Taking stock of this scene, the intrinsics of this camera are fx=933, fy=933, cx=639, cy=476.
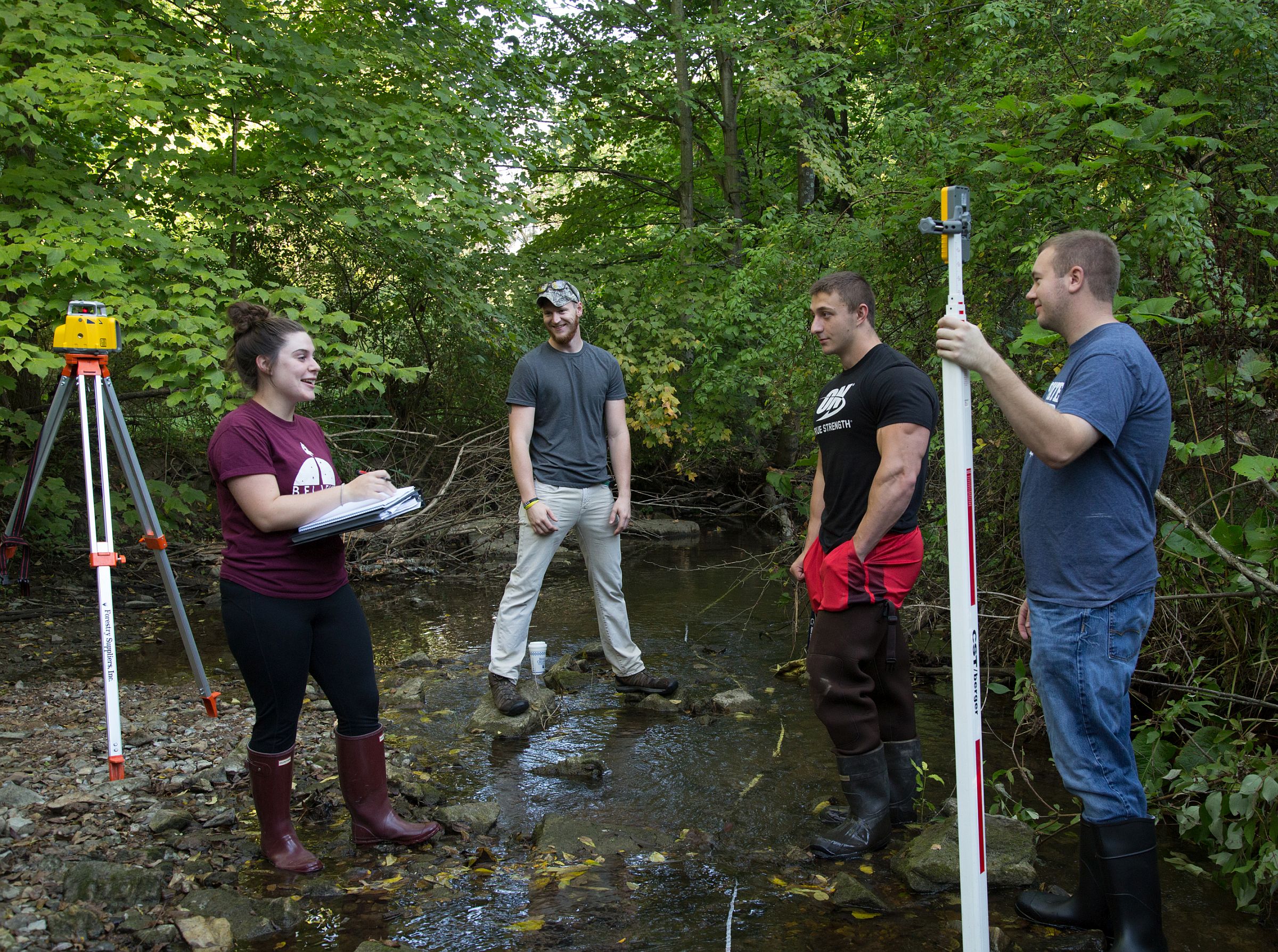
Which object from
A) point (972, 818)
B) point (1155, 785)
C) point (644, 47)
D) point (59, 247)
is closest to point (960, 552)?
point (972, 818)

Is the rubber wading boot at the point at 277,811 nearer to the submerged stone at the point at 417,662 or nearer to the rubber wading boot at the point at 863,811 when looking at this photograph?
the rubber wading boot at the point at 863,811

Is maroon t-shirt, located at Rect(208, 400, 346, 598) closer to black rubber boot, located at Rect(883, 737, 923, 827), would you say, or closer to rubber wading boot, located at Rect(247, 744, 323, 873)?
rubber wading boot, located at Rect(247, 744, 323, 873)

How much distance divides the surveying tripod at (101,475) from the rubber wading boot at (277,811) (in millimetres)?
916

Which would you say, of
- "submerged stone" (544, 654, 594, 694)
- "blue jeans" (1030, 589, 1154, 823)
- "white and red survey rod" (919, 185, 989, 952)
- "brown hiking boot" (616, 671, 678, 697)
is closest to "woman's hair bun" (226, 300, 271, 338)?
"white and red survey rod" (919, 185, 989, 952)

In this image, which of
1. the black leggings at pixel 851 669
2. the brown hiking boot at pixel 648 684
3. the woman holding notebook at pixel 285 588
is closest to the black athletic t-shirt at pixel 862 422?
the black leggings at pixel 851 669

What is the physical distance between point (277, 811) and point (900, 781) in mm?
2488

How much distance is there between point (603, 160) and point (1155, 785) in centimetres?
1420

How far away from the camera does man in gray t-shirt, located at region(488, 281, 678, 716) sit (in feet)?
17.8

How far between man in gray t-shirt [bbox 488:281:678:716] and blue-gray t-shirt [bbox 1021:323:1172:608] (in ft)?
9.91

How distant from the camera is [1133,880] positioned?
277cm

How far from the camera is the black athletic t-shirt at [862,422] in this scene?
3605 millimetres

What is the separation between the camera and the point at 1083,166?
4012mm

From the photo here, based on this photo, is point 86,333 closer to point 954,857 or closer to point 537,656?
point 537,656

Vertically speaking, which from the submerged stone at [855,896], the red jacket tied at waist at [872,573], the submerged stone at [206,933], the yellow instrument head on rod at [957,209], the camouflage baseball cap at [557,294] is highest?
the camouflage baseball cap at [557,294]
